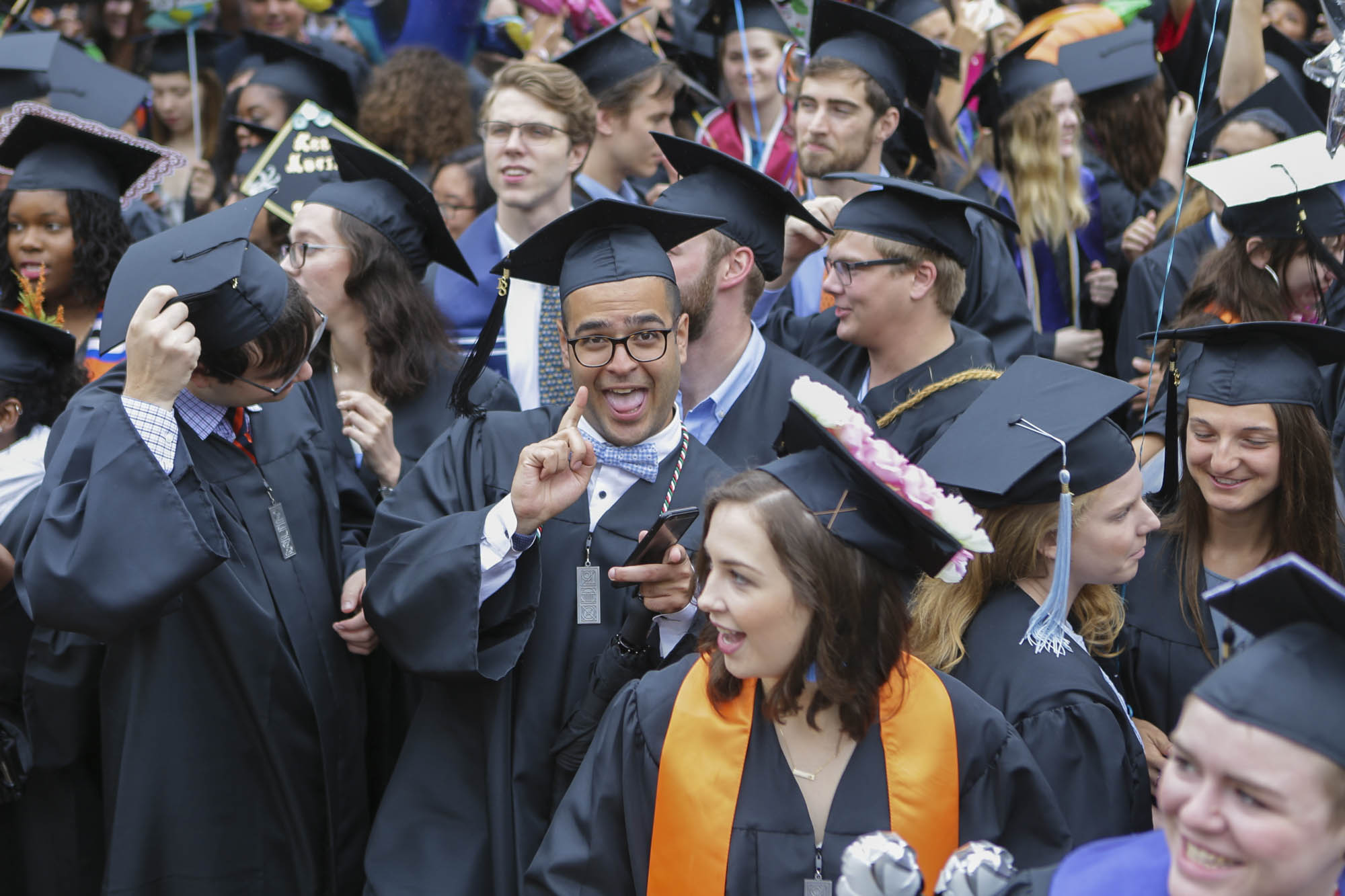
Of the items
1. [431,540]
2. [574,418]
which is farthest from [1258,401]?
[431,540]

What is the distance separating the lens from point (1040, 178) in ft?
20.7

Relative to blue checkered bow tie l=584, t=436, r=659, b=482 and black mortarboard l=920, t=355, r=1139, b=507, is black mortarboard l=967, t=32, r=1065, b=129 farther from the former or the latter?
blue checkered bow tie l=584, t=436, r=659, b=482

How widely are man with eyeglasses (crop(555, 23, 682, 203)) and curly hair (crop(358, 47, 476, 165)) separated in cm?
98

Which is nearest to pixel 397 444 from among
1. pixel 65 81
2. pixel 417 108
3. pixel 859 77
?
pixel 859 77

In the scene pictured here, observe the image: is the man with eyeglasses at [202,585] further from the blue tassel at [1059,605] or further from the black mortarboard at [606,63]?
the black mortarboard at [606,63]

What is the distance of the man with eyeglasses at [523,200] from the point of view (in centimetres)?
531

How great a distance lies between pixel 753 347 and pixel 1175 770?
2689mm

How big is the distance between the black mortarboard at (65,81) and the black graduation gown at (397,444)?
8.11ft

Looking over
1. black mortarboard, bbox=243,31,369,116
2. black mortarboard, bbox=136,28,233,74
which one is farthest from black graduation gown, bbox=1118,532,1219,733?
black mortarboard, bbox=136,28,233,74

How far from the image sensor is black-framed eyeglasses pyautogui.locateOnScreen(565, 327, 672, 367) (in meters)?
3.59

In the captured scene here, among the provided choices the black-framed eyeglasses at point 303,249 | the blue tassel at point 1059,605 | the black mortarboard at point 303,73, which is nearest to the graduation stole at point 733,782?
the blue tassel at point 1059,605

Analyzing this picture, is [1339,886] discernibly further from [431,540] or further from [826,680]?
[431,540]

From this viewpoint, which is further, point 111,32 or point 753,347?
point 111,32

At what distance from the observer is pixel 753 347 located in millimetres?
4582
